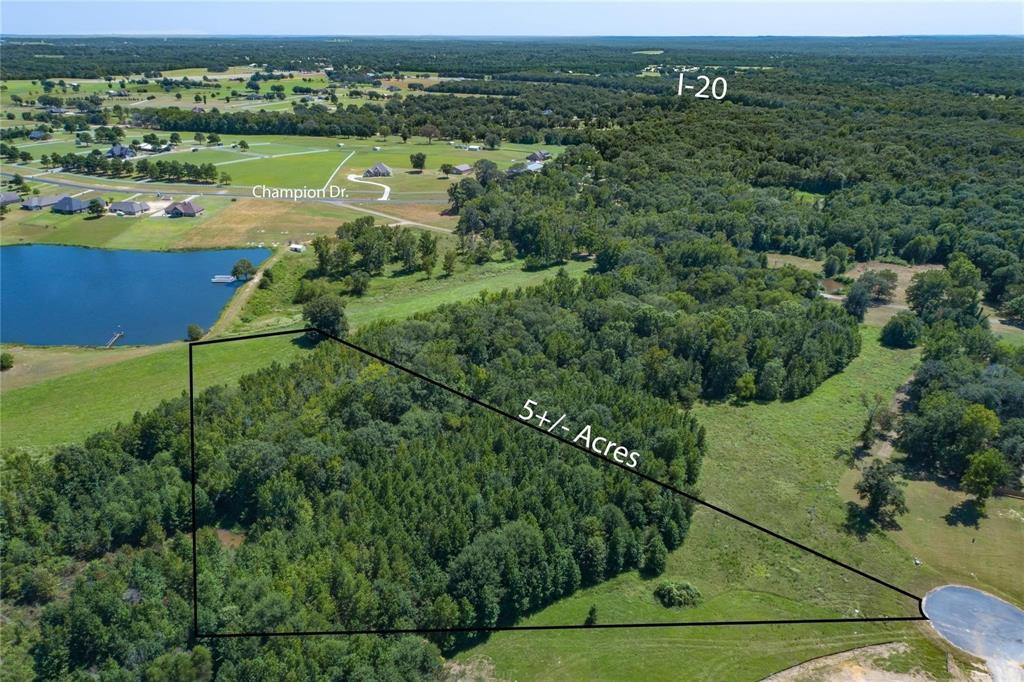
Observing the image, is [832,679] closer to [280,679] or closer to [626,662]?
[626,662]

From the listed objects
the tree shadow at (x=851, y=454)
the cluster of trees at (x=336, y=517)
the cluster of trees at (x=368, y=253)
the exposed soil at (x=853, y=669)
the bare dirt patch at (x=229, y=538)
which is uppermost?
the cluster of trees at (x=368, y=253)

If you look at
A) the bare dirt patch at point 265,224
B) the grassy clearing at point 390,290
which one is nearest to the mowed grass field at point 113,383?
the grassy clearing at point 390,290

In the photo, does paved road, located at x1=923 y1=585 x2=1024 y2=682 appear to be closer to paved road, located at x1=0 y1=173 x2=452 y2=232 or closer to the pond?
the pond

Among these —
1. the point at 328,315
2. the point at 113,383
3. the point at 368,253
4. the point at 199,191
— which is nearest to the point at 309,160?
the point at 199,191

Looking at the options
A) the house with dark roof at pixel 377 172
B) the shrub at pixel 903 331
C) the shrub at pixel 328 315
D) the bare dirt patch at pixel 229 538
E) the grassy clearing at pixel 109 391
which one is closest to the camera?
the bare dirt patch at pixel 229 538

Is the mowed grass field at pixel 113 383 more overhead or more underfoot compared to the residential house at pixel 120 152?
more underfoot

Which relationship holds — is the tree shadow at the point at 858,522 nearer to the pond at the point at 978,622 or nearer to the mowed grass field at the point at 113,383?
the pond at the point at 978,622

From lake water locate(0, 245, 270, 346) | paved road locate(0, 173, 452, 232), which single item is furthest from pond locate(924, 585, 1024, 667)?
paved road locate(0, 173, 452, 232)
